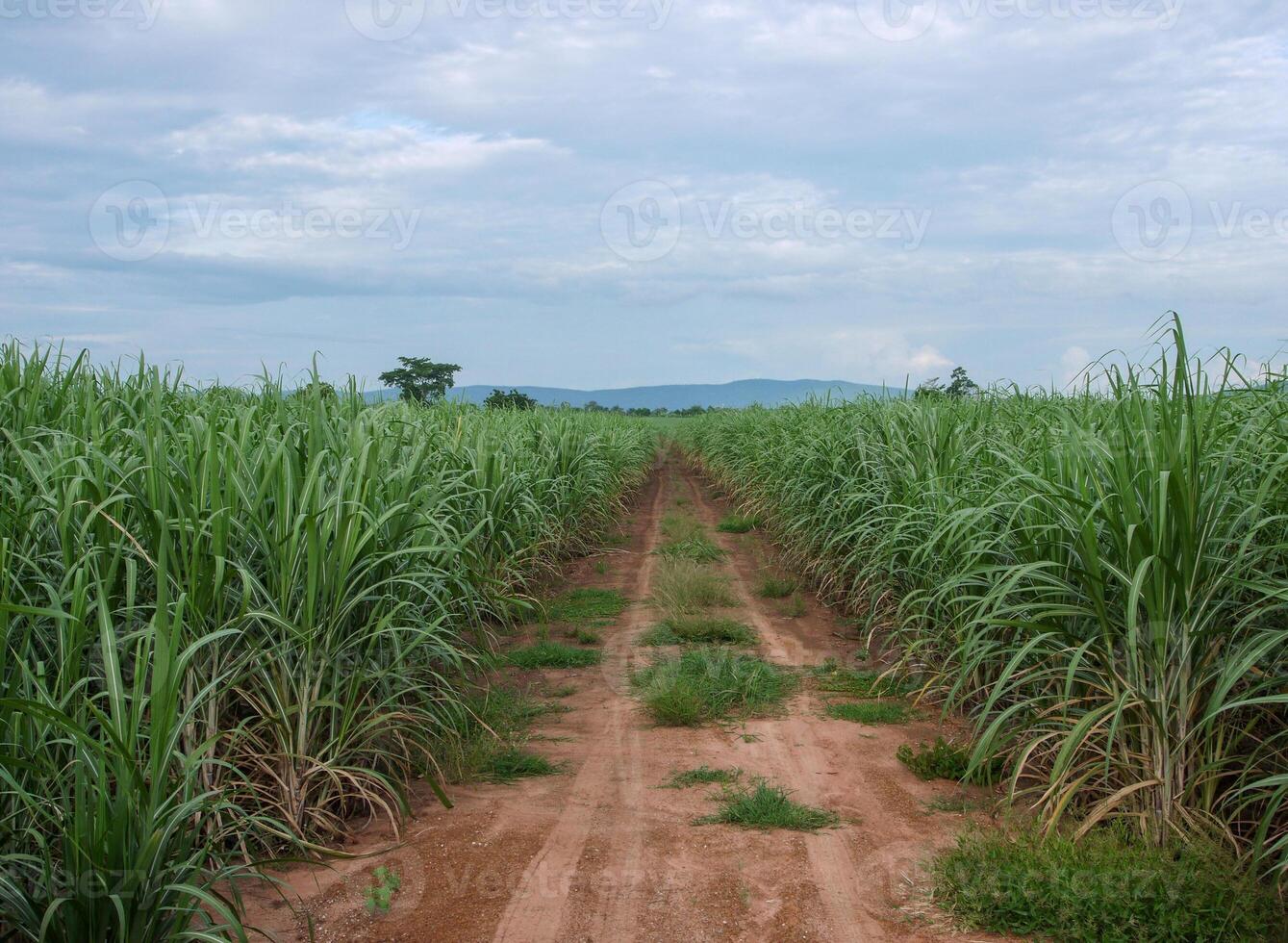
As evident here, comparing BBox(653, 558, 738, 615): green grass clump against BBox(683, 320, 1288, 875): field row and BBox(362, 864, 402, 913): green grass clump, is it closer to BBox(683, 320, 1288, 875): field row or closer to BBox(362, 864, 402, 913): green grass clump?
BBox(683, 320, 1288, 875): field row

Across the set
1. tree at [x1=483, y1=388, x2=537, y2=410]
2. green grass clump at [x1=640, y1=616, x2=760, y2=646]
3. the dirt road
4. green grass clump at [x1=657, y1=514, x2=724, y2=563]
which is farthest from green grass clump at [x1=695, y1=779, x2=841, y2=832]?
tree at [x1=483, y1=388, x2=537, y2=410]

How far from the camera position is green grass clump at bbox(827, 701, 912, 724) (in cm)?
504

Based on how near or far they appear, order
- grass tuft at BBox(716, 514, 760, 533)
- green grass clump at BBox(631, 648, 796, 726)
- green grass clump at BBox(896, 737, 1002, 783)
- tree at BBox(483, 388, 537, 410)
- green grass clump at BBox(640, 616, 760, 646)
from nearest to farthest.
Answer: green grass clump at BBox(896, 737, 1002, 783)
green grass clump at BBox(631, 648, 796, 726)
green grass clump at BBox(640, 616, 760, 646)
grass tuft at BBox(716, 514, 760, 533)
tree at BBox(483, 388, 537, 410)

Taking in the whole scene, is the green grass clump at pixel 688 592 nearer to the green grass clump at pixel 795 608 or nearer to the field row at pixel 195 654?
the green grass clump at pixel 795 608

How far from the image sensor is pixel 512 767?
430 centimetres

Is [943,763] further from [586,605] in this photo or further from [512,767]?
[586,605]

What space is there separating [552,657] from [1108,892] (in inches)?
157

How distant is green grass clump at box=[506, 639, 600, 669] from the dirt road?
997mm

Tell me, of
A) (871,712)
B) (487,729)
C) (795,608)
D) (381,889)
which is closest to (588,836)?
(381,889)

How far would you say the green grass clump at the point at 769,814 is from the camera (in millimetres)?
3740

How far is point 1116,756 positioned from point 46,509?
404 centimetres

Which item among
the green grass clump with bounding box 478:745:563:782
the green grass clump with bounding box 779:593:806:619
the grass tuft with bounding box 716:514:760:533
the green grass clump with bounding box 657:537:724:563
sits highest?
the grass tuft with bounding box 716:514:760:533

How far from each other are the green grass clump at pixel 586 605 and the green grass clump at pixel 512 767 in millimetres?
2993

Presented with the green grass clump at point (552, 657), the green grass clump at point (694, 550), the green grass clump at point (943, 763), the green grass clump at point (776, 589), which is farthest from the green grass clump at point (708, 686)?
the green grass clump at point (694, 550)
